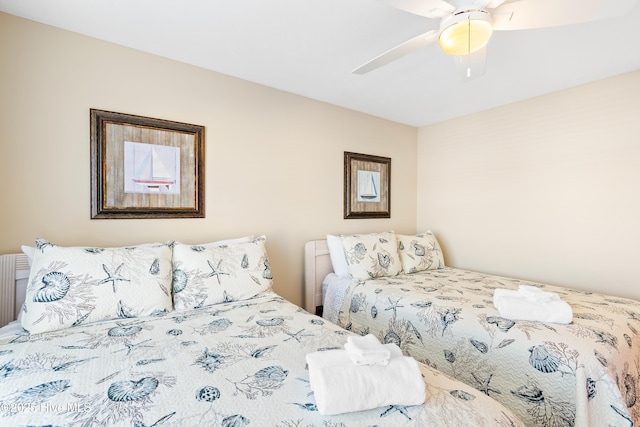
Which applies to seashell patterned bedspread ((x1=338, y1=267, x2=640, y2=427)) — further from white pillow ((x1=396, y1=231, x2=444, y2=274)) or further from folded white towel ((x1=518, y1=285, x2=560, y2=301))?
white pillow ((x1=396, y1=231, x2=444, y2=274))

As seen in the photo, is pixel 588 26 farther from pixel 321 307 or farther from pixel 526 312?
pixel 321 307

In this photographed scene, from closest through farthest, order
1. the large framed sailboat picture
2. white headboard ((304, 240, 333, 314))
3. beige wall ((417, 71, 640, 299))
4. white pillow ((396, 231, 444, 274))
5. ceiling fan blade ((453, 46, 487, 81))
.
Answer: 1. ceiling fan blade ((453, 46, 487, 81))
2. the large framed sailboat picture
3. beige wall ((417, 71, 640, 299))
4. white headboard ((304, 240, 333, 314))
5. white pillow ((396, 231, 444, 274))

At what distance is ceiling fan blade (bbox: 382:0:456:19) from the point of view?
3.88ft

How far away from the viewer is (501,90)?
258 centimetres

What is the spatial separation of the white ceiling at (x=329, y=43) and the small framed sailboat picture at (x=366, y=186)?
0.74m

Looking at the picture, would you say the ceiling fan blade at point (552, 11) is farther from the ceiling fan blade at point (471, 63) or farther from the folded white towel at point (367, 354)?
the folded white towel at point (367, 354)

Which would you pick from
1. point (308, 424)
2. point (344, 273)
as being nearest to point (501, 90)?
point (344, 273)

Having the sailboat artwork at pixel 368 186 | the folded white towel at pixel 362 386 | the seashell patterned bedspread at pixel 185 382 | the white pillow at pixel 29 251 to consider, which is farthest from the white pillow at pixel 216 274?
the sailboat artwork at pixel 368 186

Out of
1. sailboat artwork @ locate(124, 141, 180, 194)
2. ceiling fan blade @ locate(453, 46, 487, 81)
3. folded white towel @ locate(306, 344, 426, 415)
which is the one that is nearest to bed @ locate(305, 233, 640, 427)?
folded white towel @ locate(306, 344, 426, 415)

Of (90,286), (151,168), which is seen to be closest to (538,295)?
(90,286)

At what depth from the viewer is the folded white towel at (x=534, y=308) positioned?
5.22 ft

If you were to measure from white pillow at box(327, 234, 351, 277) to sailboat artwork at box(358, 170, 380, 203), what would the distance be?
2.12ft

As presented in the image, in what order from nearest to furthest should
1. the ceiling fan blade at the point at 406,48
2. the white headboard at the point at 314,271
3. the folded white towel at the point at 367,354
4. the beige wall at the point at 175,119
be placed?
the folded white towel at the point at 367,354
the ceiling fan blade at the point at 406,48
the beige wall at the point at 175,119
the white headboard at the point at 314,271

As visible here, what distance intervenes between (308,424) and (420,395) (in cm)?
34
